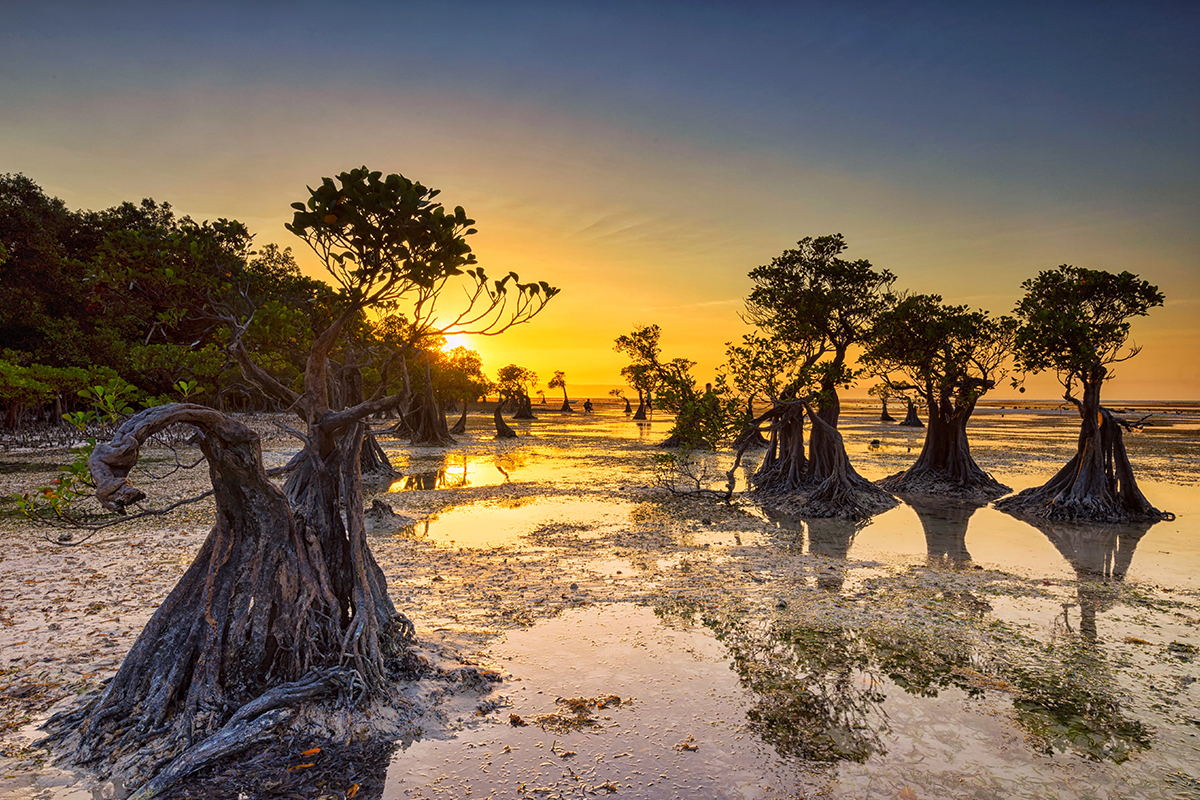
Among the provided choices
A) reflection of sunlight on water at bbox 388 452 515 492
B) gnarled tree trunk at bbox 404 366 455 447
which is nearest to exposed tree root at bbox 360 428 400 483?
reflection of sunlight on water at bbox 388 452 515 492

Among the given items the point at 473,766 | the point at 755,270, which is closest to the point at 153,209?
the point at 755,270

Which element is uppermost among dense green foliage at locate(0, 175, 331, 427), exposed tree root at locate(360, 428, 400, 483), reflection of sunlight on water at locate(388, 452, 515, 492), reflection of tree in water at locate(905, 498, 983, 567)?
dense green foliage at locate(0, 175, 331, 427)

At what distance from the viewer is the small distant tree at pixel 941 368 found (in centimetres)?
2178

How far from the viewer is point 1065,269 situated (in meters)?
17.9

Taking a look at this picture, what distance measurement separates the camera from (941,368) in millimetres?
22672

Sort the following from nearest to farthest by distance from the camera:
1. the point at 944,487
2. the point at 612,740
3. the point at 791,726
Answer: the point at 612,740 → the point at 791,726 → the point at 944,487

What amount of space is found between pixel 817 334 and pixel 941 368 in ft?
18.9

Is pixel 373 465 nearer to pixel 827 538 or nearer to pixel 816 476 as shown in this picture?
pixel 816 476

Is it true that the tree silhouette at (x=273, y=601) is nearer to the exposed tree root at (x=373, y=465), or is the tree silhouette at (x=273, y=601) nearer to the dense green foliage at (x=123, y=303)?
the dense green foliage at (x=123, y=303)

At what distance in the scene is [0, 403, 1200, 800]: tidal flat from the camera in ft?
18.4

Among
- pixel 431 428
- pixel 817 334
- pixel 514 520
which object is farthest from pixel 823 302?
pixel 431 428

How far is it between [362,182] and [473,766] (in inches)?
238

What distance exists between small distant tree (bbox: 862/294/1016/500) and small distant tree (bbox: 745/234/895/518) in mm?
1425

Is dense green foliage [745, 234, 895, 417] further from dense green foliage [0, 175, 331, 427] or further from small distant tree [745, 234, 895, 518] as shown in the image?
dense green foliage [0, 175, 331, 427]
